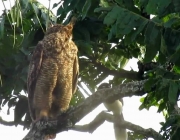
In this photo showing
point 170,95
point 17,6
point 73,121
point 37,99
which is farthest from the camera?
point 37,99

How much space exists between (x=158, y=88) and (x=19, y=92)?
2911 millimetres

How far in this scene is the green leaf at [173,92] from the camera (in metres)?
3.34

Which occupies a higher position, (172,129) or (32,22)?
(32,22)

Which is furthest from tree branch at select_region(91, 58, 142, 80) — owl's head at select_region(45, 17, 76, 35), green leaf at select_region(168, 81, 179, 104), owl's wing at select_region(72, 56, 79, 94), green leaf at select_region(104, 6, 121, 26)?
green leaf at select_region(168, 81, 179, 104)

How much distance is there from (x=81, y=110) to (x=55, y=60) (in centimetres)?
184

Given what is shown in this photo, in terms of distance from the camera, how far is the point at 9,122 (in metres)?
6.36

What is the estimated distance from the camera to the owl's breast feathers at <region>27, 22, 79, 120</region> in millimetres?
6141

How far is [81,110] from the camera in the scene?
4473mm

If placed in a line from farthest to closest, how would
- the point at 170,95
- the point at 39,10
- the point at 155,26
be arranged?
1. the point at 39,10
2. the point at 155,26
3. the point at 170,95

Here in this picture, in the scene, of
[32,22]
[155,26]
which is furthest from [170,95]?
[32,22]

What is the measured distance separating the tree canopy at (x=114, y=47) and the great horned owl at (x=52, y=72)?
13cm

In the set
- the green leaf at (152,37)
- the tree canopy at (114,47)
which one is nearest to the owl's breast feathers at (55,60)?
the tree canopy at (114,47)

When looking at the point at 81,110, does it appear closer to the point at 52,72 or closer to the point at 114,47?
the point at 52,72

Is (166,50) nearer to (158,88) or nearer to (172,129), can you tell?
(158,88)
